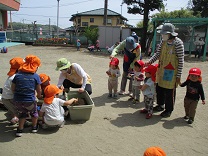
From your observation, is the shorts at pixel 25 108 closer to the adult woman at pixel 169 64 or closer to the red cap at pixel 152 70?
the red cap at pixel 152 70

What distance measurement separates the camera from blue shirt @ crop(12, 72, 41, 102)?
10.3 feet

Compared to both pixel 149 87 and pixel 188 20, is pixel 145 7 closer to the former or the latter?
pixel 188 20

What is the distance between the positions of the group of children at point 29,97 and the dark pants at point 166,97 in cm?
188

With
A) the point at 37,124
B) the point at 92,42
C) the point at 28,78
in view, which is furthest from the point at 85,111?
the point at 92,42

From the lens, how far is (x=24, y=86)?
10.3ft

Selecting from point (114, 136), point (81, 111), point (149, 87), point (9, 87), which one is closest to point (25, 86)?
point (9, 87)

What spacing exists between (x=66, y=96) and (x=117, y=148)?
5.26 feet

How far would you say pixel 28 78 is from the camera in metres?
3.15

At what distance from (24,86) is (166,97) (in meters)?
2.71

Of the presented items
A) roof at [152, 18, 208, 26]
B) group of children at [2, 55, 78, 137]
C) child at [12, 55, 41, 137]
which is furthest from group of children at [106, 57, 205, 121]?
roof at [152, 18, 208, 26]

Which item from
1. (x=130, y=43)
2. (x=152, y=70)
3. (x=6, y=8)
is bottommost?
(x=152, y=70)

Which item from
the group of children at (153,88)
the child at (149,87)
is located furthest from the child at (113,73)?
the child at (149,87)

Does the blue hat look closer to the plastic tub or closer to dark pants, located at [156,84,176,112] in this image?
dark pants, located at [156,84,176,112]

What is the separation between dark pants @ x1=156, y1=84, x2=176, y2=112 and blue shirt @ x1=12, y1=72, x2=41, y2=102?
2.53 m
